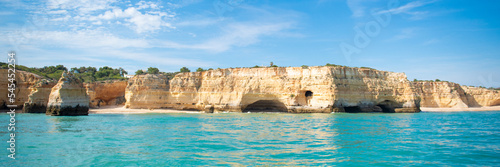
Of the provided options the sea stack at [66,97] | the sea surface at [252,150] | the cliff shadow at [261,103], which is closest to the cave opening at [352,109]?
the cliff shadow at [261,103]

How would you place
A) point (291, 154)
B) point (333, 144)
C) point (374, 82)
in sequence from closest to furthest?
point (291, 154)
point (333, 144)
point (374, 82)

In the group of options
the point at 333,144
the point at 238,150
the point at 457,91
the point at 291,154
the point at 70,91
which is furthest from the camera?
the point at 457,91

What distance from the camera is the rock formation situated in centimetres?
2866

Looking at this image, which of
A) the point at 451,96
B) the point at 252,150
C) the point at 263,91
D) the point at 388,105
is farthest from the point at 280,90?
the point at 451,96

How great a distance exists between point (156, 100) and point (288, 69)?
724 inches

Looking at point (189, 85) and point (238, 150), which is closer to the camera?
point (238, 150)

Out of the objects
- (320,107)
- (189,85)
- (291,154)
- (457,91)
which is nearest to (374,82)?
(320,107)

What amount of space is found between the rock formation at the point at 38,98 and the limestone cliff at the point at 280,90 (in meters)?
10.6

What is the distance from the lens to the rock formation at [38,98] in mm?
28656

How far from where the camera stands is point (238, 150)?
10391 millimetres

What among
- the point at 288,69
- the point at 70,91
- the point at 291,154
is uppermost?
the point at 288,69

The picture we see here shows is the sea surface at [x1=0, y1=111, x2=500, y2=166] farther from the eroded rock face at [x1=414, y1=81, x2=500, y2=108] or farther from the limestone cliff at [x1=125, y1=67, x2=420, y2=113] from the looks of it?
the eroded rock face at [x1=414, y1=81, x2=500, y2=108]

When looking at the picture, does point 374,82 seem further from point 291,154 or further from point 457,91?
point 291,154

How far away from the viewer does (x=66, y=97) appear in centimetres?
2467
